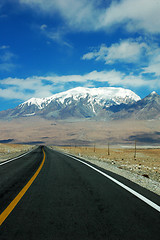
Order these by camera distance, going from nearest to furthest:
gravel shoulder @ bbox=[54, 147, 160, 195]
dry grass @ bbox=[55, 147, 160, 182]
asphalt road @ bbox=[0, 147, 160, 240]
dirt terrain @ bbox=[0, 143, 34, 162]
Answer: asphalt road @ bbox=[0, 147, 160, 240] < gravel shoulder @ bbox=[54, 147, 160, 195] < dry grass @ bbox=[55, 147, 160, 182] < dirt terrain @ bbox=[0, 143, 34, 162]

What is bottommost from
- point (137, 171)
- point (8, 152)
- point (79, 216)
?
point (8, 152)

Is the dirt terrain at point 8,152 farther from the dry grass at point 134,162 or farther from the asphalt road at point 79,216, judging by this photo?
the asphalt road at point 79,216

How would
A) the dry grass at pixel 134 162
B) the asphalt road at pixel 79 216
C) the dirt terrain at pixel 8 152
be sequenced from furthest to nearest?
the dirt terrain at pixel 8 152 < the dry grass at pixel 134 162 < the asphalt road at pixel 79 216

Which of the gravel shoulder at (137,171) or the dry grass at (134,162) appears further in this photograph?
the dry grass at (134,162)

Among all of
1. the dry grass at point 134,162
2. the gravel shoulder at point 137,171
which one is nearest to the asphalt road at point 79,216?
the gravel shoulder at point 137,171

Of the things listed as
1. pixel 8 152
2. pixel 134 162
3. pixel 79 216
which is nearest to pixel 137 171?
pixel 79 216

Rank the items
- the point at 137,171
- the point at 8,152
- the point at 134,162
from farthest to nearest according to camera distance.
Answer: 1. the point at 8,152
2. the point at 134,162
3. the point at 137,171

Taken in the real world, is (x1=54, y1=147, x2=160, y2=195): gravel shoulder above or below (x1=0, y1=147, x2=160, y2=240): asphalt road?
below

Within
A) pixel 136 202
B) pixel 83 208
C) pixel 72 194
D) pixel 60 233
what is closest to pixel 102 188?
pixel 72 194

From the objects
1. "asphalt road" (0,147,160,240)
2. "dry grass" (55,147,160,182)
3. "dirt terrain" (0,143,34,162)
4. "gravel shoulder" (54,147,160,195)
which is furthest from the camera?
"dirt terrain" (0,143,34,162)

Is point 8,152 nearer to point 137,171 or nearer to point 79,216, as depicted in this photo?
point 137,171

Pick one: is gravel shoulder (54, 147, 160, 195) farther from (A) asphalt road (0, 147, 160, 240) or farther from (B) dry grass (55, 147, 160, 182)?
(A) asphalt road (0, 147, 160, 240)

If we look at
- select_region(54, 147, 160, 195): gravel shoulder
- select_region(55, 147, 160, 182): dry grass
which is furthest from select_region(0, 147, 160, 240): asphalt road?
select_region(55, 147, 160, 182): dry grass

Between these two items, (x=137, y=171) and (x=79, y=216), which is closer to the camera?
(x=79, y=216)
